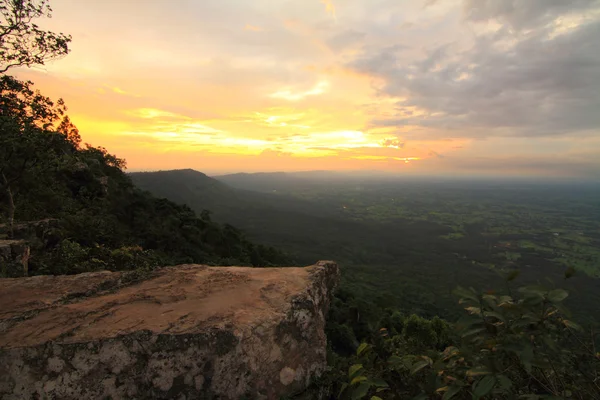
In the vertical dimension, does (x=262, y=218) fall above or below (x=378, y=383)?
below

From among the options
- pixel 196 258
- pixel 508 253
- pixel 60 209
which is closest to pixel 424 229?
pixel 508 253

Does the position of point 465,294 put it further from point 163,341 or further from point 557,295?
point 163,341

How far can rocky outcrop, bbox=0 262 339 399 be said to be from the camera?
3525mm

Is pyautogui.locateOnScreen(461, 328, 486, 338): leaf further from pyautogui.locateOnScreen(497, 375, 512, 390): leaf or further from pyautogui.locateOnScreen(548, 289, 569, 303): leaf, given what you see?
pyautogui.locateOnScreen(548, 289, 569, 303): leaf

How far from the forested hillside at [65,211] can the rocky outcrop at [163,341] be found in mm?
5523

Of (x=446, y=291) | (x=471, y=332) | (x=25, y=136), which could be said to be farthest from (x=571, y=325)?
(x=446, y=291)

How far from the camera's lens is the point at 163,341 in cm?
373

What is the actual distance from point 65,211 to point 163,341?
16049 mm

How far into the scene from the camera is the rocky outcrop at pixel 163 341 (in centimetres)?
353

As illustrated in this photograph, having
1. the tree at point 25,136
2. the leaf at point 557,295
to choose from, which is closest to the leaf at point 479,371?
the leaf at point 557,295

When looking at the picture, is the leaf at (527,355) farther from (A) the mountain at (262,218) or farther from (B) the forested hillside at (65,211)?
(A) the mountain at (262,218)

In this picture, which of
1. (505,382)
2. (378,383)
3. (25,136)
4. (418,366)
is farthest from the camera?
(25,136)

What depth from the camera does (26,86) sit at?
35.4 feet

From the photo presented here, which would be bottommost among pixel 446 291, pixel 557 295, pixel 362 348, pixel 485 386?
pixel 446 291
